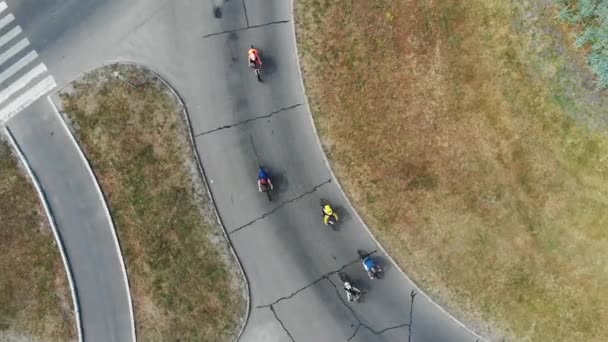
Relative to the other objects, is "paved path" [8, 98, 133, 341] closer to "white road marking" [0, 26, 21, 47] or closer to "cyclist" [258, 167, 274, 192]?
"white road marking" [0, 26, 21, 47]

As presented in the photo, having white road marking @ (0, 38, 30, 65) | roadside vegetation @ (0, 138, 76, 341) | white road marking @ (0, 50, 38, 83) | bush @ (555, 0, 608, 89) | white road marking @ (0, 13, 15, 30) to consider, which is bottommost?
roadside vegetation @ (0, 138, 76, 341)

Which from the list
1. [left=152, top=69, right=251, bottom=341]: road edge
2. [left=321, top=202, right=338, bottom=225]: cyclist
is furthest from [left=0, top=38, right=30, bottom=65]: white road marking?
[left=321, top=202, right=338, bottom=225]: cyclist

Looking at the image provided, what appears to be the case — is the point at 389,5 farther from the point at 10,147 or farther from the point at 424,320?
the point at 10,147

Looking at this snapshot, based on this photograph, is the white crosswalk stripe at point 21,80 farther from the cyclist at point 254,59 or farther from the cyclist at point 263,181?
the cyclist at point 263,181

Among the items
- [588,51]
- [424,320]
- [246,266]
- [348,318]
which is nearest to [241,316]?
[246,266]

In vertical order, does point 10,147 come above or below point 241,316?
above

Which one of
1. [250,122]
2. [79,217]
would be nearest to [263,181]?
[250,122]

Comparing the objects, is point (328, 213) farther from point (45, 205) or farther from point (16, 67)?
point (16, 67)
